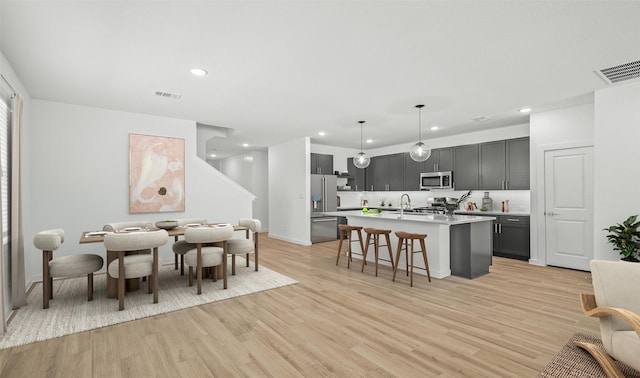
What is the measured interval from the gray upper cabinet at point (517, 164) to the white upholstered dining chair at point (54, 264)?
23.5ft

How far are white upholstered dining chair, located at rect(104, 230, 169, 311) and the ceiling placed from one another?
1886mm

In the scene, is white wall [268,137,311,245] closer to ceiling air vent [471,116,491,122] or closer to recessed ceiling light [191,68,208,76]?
ceiling air vent [471,116,491,122]

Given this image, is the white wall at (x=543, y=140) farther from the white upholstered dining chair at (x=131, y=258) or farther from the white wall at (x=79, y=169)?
the white wall at (x=79, y=169)

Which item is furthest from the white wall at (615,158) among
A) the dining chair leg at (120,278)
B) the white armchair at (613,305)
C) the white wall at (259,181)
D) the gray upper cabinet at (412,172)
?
the white wall at (259,181)

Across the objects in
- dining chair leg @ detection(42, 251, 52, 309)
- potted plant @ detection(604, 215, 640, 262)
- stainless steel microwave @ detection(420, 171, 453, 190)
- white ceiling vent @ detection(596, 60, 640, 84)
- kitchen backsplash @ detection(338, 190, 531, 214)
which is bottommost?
dining chair leg @ detection(42, 251, 52, 309)

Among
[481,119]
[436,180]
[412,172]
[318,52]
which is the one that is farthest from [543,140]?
[318,52]

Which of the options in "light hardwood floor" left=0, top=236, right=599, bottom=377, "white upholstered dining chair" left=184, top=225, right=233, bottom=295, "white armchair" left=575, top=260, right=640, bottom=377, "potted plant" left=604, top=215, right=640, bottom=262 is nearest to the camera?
"white armchair" left=575, top=260, right=640, bottom=377

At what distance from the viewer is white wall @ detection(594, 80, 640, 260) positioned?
3867 mm

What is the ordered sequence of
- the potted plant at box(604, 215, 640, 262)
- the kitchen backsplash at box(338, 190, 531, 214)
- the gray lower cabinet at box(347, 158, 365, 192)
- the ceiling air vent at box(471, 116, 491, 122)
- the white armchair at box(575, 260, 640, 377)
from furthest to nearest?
1. the gray lower cabinet at box(347, 158, 365, 192)
2. the kitchen backsplash at box(338, 190, 531, 214)
3. the ceiling air vent at box(471, 116, 491, 122)
4. the potted plant at box(604, 215, 640, 262)
5. the white armchair at box(575, 260, 640, 377)

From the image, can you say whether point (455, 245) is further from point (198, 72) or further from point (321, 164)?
point (321, 164)

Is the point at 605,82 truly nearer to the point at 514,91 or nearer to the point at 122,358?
the point at 514,91

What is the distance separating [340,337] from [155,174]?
4.46m

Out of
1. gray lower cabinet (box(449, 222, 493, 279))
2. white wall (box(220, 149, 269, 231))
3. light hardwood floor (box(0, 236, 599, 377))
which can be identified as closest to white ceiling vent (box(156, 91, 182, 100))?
light hardwood floor (box(0, 236, 599, 377))

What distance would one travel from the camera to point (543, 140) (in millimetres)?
5340
